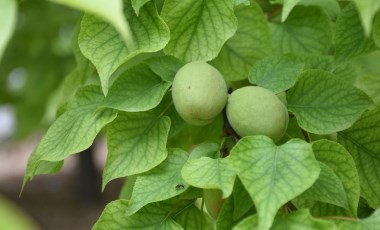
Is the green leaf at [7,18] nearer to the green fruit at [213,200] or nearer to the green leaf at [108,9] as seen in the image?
the green leaf at [108,9]

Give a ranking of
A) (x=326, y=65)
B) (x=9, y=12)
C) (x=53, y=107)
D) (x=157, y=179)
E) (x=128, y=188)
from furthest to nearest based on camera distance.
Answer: (x=53, y=107)
(x=128, y=188)
(x=326, y=65)
(x=157, y=179)
(x=9, y=12)

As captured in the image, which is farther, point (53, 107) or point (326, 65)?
point (53, 107)

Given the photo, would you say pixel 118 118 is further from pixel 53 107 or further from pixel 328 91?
pixel 53 107

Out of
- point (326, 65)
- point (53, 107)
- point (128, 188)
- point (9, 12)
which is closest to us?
point (9, 12)

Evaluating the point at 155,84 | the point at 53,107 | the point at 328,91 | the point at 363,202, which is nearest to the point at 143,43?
the point at 155,84

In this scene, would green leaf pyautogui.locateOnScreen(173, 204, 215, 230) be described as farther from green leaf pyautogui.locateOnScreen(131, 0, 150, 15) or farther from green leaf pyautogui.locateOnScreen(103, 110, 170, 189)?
green leaf pyautogui.locateOnScreen(131, 0, 150, 15)

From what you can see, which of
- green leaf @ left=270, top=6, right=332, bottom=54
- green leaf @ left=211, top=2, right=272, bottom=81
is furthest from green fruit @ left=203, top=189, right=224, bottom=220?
green leaf @ left=270, top=6, right=332, bottom=54

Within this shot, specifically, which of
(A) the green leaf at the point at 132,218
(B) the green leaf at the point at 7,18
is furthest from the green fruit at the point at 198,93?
(B) the green leaf at the point at 7,18
